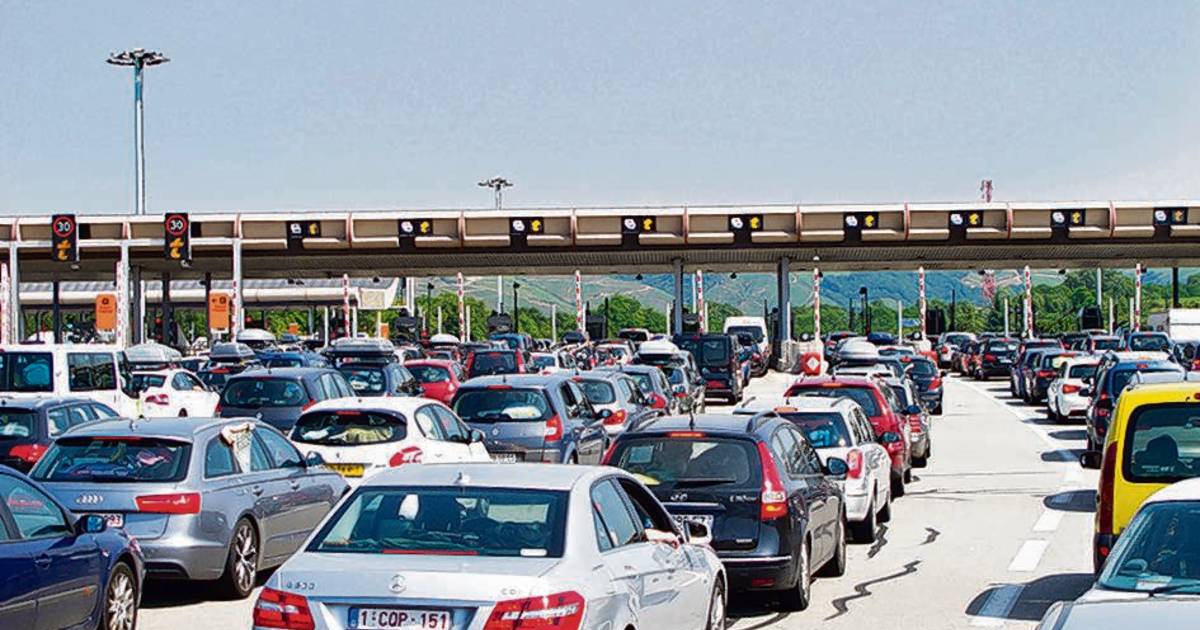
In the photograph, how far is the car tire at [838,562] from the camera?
617 inches

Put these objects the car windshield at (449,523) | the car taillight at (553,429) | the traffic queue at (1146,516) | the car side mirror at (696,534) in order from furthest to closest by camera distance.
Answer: the car taillight at (553,429)
the car side mirror at (696,534)
the car windshield at (449,523)
the traffic queue at (1146,516)

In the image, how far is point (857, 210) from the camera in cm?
6253

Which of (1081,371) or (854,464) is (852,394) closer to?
(854,464)

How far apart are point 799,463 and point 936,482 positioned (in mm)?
11793

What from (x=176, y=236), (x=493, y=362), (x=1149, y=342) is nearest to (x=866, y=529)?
(x=493, y=362)

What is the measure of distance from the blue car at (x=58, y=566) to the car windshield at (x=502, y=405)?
1018 cm

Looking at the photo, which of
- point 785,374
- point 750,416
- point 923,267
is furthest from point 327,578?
point 923,267

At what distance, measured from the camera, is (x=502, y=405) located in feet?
73.8

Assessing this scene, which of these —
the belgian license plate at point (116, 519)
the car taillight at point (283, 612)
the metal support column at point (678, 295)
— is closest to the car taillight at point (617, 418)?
the belgian license plate at point (116, 519)

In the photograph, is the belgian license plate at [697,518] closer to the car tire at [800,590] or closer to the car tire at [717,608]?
the car tire at [800,590]

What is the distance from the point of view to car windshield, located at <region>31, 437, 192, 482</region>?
1424 cm

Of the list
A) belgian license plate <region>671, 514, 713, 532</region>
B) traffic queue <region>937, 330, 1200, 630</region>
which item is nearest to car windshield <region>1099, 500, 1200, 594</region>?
traffic queue <region>937, 330, 1200, 630</region>

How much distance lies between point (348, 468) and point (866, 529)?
521cm

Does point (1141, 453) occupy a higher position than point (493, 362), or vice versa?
point (1141, 453)
